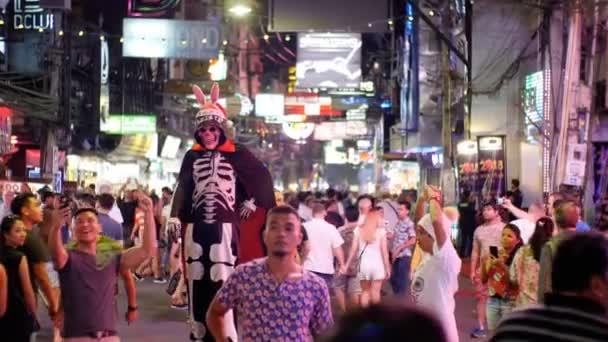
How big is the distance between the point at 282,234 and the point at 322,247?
8426 millimetres

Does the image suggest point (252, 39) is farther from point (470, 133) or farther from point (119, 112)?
point (470, 133)

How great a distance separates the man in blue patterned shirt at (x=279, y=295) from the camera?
575 centimetres

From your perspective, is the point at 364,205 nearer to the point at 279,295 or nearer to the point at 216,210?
the point at 216,210

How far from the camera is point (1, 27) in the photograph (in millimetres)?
30078

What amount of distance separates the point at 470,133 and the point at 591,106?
6.57 metres

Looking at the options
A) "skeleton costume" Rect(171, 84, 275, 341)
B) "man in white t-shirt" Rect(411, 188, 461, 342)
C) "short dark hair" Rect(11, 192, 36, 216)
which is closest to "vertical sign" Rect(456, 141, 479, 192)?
"skeleton costume" Rect(171, 84, 275, 341)

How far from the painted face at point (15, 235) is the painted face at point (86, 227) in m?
1.19

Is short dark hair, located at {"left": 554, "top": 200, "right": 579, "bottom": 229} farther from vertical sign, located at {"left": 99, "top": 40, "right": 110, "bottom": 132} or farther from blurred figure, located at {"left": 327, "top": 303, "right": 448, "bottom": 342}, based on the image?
vertical sign, located at {"left": 99, "top": 40, "right": 110, "bottom": 132}

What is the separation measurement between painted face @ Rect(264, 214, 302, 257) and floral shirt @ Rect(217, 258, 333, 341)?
4.7 inches

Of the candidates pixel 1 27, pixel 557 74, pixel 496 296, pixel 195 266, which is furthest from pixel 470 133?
pixel 195 266

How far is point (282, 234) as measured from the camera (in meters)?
5.88

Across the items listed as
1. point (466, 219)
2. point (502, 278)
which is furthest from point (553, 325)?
point (466, 219)

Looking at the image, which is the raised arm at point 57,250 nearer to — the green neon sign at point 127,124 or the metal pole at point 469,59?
the metal pole at point 469,59

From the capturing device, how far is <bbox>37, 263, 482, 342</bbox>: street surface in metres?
13.9
